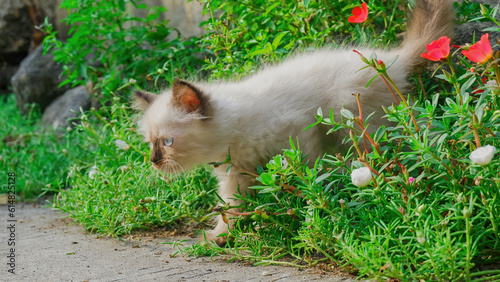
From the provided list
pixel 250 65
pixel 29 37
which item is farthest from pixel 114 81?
pixel 29 37

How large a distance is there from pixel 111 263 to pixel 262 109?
4.01ft

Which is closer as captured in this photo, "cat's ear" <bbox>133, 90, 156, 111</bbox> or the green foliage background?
the green foliage background

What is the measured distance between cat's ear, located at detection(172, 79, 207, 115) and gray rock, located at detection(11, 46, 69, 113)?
5.68 m

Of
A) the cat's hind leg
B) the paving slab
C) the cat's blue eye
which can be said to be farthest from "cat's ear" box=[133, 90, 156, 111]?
the paving slab

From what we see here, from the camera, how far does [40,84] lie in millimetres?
8234

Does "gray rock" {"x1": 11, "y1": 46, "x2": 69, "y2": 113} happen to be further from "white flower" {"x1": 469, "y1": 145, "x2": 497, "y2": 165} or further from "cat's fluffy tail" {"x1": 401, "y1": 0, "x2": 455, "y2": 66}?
"white flower" {"x1": 469, "y1": 145, "x2": 497, "y2": 165}

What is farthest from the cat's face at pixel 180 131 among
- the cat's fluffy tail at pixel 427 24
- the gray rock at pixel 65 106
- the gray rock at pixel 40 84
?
the gray rock at pixel 40 84

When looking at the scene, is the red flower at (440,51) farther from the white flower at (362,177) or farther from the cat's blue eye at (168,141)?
the cat's blue eye at (168,141)

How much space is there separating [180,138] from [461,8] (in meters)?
2.10

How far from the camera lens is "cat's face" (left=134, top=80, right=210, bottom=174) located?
304 cm

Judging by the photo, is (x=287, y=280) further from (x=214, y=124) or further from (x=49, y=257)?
(x=49, y=257)

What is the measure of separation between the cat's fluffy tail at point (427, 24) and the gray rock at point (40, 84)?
6097mm

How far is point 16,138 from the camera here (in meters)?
6.55

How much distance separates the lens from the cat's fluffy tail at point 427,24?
3420 millimetres
